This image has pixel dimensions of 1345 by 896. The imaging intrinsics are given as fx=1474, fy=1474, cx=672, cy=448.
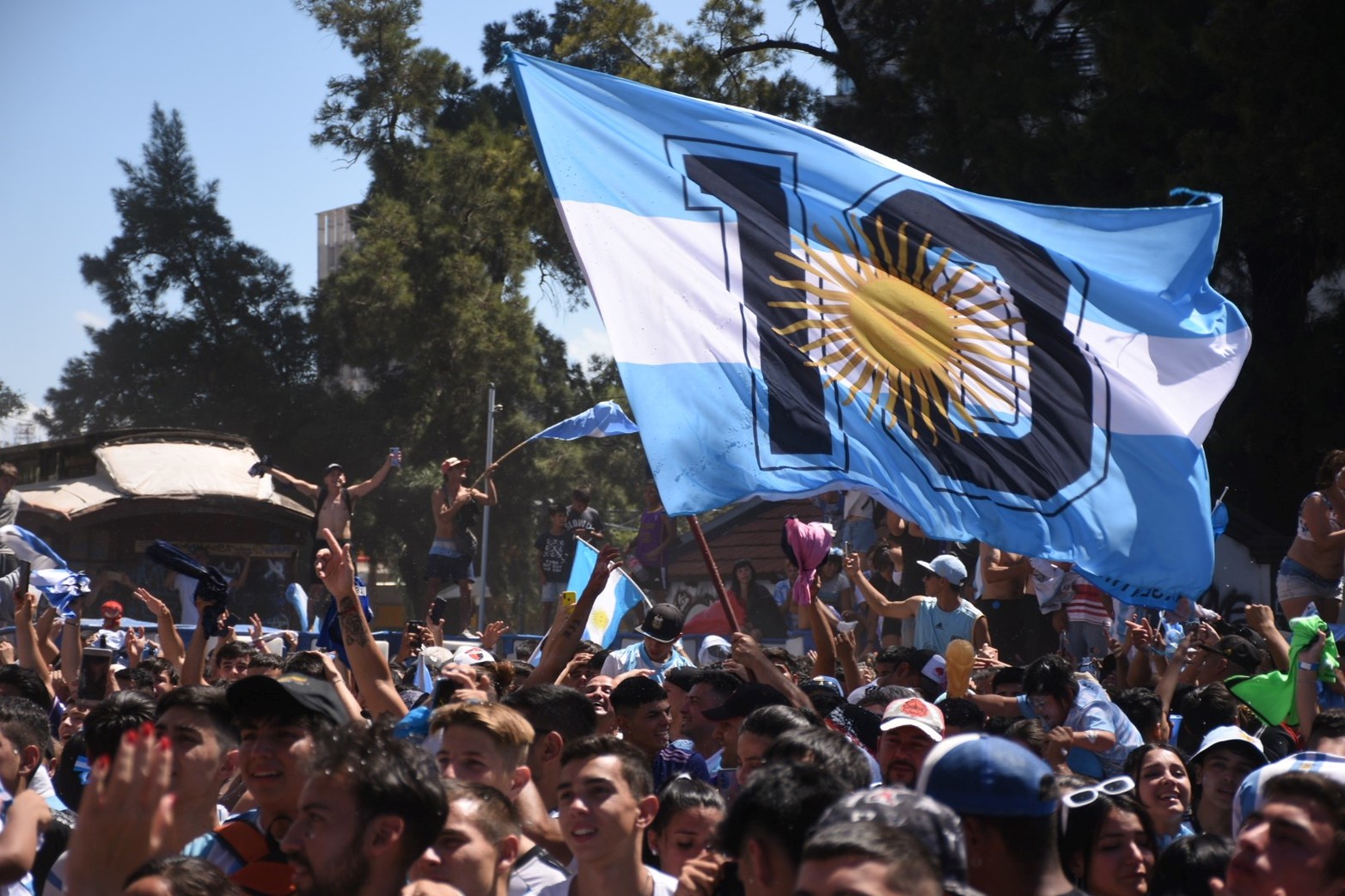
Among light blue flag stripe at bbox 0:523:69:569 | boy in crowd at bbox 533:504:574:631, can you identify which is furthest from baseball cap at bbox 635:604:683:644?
boy in crowd at bbox 533:504:574:631

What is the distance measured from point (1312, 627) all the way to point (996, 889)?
439 centimetres

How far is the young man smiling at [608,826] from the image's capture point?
13.3ft

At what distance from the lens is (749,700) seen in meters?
6.00

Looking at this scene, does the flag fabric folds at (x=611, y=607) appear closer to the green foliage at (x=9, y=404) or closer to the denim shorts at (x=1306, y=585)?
the denim shorts at (x=1306, y=585)

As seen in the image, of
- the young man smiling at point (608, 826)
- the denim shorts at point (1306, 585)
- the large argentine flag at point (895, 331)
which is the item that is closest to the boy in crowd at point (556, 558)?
the denim shorts at point (1306, 585)

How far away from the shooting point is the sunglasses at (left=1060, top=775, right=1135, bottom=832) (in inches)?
146

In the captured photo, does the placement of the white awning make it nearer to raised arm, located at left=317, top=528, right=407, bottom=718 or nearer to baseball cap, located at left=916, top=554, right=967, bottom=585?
baseball cap, located at left=916, top=554, right=967, bottom=585

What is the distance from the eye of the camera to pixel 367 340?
2889cm

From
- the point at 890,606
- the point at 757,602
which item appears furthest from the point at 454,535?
the point at 890,606

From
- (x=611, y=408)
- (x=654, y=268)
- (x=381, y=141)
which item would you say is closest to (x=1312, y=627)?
(x=654, y=268)

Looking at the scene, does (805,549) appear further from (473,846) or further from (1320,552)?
(473,846)

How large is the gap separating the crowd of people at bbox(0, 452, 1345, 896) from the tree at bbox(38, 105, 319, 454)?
67.0ft

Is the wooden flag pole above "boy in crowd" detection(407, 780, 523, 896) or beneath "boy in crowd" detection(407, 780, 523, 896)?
above

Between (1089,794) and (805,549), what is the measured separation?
14.1 ft
